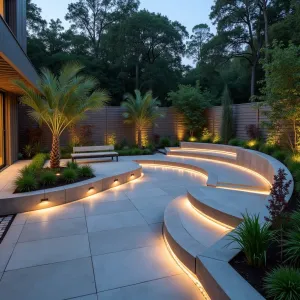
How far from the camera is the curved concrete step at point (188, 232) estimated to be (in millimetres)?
2814

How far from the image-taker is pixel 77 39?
21.0 metres

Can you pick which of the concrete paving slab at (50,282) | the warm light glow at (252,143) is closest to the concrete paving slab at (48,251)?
the concrete paving slab at (50,282)

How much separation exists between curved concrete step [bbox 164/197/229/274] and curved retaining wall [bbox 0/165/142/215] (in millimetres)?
2311

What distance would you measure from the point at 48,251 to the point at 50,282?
0.73 metres

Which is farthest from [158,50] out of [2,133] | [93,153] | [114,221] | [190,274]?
[190,274]

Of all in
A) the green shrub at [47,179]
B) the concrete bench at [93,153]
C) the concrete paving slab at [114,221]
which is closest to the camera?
the concrete paving slab at [114,221]

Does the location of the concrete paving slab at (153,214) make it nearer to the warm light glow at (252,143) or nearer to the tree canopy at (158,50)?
the warm light glow at (252,143)

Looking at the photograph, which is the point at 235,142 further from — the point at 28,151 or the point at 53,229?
the point at 28,151

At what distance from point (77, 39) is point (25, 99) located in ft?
56.1

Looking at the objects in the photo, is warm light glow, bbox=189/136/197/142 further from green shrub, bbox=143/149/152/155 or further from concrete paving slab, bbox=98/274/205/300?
concrete paving slab, bbox=98/274/205/300

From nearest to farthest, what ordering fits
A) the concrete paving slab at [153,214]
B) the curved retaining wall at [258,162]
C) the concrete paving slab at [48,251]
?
the concrete paving slab at [48,251], the concrete paving slab at [153,214], the curved retaining wall at [258,162]

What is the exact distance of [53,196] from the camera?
504cm

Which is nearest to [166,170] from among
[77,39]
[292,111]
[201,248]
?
[292,111]

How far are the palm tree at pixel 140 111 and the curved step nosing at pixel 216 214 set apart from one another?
339 inches
